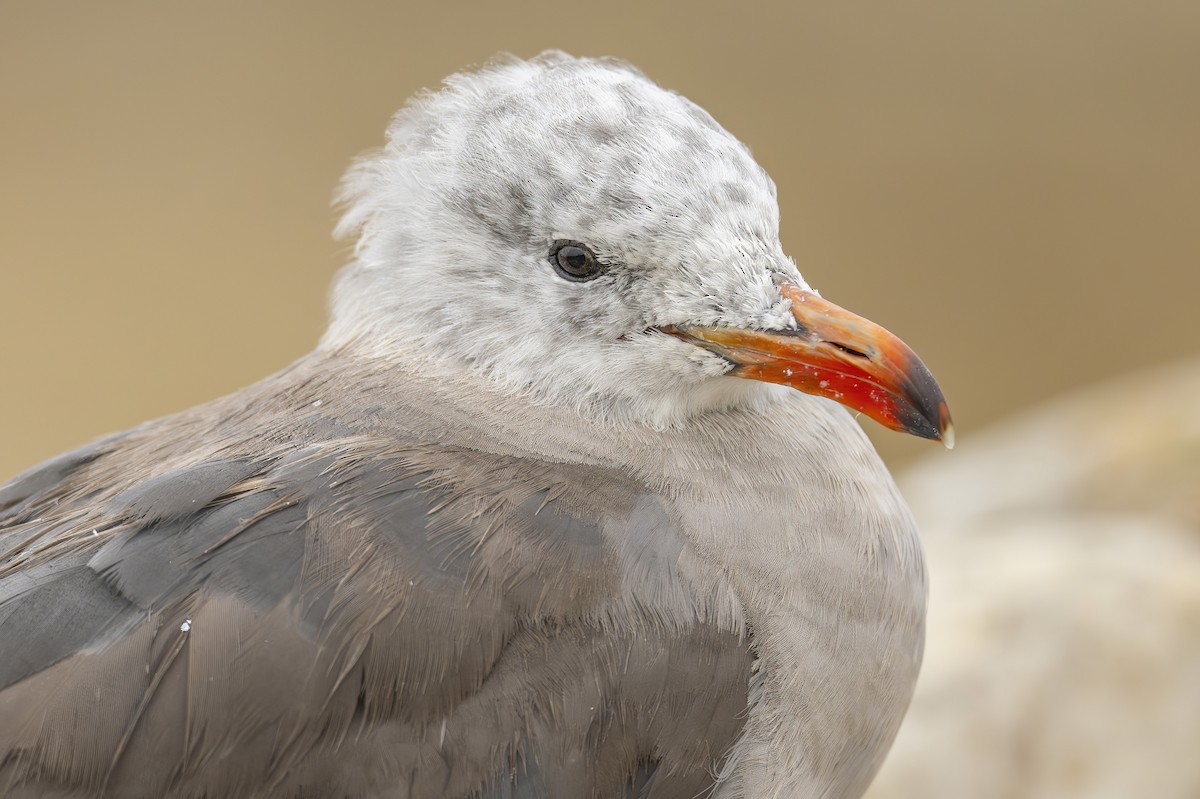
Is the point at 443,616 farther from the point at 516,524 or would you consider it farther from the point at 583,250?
the point at 583,250

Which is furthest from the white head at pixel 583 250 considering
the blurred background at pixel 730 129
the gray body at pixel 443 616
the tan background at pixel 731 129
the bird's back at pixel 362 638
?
the tan background at pixel 731 129

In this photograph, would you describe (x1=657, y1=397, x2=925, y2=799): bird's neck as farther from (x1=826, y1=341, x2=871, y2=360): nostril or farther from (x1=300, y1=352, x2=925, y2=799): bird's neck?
(x1=826, y1=341, x2=871, y2=360): nostril

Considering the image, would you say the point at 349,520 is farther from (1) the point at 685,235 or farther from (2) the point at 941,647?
(2) the point at 941,647

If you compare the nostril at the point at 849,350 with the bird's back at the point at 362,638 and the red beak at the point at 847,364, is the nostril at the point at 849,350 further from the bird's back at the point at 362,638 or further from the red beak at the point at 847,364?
the bird's back at the point at 362,638

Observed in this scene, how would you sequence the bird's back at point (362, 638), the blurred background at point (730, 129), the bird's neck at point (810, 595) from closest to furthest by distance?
the bird's back at point (362, 638)
the bird's neck at point (810, 595)
the blurred background at point (730, 129)

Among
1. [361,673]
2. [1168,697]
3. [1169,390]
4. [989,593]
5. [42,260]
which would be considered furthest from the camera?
[42,260]

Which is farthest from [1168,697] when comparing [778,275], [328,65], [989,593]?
[328,65]

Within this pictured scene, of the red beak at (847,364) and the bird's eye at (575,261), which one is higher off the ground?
the bird's eye at (575,261)
